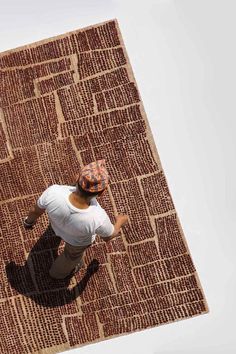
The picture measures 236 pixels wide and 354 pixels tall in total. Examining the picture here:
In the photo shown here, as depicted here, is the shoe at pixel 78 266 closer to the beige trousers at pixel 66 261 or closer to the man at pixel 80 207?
the beige trousers at pixel 66 261

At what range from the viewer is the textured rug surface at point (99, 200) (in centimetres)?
217

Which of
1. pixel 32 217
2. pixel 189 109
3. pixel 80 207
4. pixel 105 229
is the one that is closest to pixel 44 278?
pixel 32 217

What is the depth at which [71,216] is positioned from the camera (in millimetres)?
1673

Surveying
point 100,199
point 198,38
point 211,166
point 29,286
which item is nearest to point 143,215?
point 100,199

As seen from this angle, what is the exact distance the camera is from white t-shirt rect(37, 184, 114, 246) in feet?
5.49

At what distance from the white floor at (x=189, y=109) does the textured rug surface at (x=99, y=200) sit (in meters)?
0.04

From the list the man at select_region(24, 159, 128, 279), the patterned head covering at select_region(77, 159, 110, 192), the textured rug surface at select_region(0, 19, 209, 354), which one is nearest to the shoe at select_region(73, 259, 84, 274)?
the textured rug surface at select_region(0, 19, 209, 354)

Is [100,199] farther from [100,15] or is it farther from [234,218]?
[100,15]

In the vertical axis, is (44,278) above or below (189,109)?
below

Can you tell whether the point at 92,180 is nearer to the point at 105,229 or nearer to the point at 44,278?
the point at 105,229

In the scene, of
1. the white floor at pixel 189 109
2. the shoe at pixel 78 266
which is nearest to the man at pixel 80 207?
the shoe at pixel 78 266

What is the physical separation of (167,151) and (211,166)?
0.19m

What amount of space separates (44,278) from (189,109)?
884 millimetres

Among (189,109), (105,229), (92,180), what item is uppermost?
(189,109)
